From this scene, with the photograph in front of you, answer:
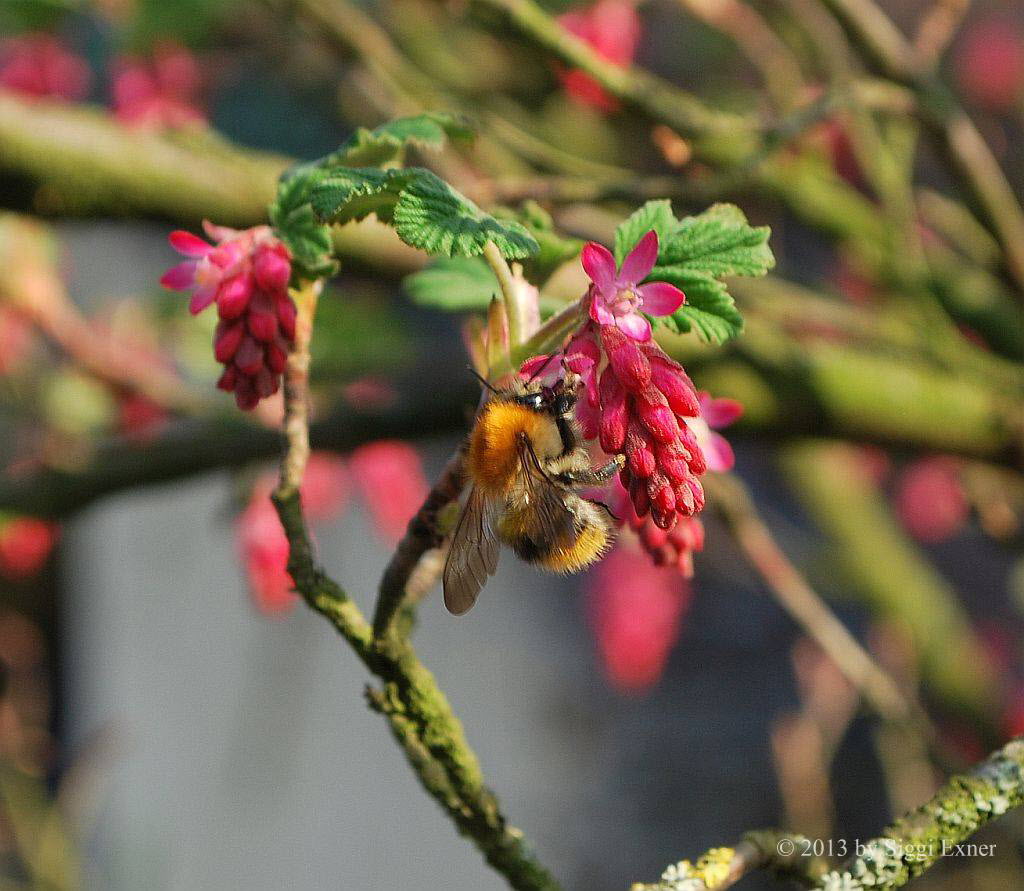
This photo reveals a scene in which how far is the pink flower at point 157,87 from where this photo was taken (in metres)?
2.39

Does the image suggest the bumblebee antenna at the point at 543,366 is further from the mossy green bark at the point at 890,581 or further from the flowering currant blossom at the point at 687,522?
the mossy green bark at the point at 890,581

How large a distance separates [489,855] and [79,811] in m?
3.43

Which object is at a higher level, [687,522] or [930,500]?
[687,522]

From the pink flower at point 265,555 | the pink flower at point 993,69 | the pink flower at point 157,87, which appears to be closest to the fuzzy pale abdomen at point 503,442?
the pink flower at point 265,555

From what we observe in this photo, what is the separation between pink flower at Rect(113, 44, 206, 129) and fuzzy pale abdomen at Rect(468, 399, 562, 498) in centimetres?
157

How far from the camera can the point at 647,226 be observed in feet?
2.67

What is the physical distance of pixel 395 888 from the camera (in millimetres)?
3943

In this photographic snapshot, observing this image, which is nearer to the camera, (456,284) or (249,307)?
(249,307)

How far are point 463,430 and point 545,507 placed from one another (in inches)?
29.0

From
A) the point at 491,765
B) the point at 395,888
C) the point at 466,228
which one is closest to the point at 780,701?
the point at 491,765

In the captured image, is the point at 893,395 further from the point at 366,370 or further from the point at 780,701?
the point at 780,701

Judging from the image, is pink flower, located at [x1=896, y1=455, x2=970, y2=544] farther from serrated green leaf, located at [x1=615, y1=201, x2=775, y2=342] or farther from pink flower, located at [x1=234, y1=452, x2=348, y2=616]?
serrated green leaf, located at [x1=615, y1=201, x2=775, y2=342]

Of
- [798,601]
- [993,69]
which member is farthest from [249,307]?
[993,69]

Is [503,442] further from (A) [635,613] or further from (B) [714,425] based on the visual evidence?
(A) [635,613]
